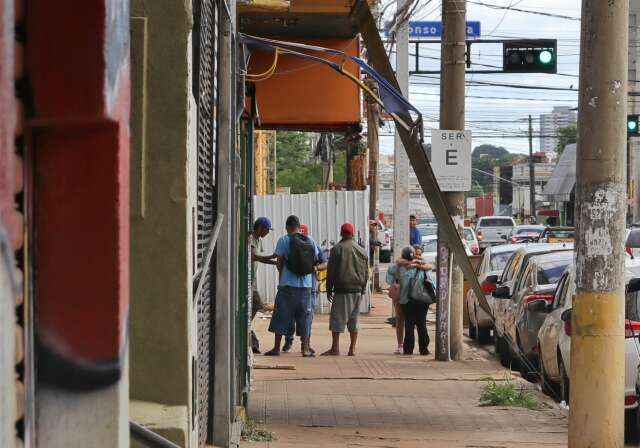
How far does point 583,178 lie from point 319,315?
16.7 meters

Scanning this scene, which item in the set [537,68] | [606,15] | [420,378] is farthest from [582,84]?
[537,68]

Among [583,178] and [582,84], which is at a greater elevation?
[582,84]

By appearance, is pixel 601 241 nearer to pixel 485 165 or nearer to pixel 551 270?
pixel 551 270

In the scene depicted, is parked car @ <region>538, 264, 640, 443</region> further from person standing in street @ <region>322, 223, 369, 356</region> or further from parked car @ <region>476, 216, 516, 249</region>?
parked car @ <region>476, 216, 516, 249</region>

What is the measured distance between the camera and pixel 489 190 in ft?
518

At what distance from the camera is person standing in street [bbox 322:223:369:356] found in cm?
1631

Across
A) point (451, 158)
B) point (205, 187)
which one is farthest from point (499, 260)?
point (205, 187)

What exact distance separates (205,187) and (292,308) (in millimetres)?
8813

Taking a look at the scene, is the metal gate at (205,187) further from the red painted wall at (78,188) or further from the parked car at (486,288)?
the parked car at (486,288)

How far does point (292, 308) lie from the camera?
52.0 feet

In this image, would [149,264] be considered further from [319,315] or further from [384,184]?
[384,184]

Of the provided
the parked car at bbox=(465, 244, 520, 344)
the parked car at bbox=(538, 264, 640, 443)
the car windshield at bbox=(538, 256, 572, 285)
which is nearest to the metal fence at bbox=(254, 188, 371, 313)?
the parked car at bbox=(465, 244, 520, 344)

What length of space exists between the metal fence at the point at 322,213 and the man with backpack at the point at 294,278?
8453mm

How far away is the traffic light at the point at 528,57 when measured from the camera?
881 inches
